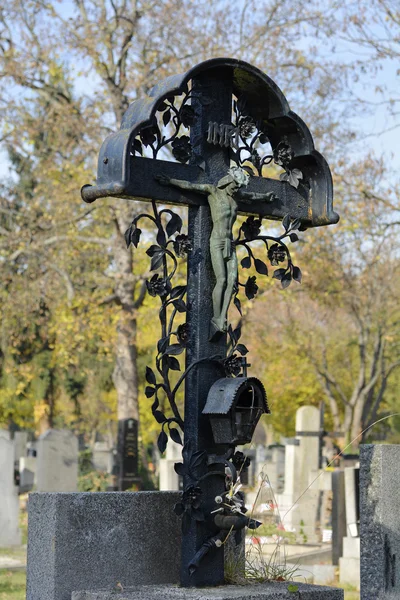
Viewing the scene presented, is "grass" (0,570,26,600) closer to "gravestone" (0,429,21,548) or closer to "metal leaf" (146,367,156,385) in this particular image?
"gravestone" (0,429,21,548)

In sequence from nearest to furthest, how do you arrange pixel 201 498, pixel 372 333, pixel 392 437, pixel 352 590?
pixel 201 498 < pixel 352 590 < pixel 372 333 < pixel 392 437

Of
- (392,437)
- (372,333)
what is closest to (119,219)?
(372,333)

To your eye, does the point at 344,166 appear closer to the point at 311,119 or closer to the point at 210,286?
the point at 311,119

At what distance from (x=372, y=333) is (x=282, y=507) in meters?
15.3

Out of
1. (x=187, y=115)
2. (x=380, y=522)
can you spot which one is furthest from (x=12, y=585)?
(x=187, y=115)

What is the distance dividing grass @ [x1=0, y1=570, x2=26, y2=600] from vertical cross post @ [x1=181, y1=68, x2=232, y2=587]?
579cm

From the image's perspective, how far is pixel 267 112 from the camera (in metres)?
5.55

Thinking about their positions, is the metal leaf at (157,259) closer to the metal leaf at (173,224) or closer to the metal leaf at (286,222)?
the metal leaf at (173,224)

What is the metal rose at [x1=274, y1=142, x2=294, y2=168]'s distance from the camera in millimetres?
5625

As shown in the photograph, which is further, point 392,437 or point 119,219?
point 392,437

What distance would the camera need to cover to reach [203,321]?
501 centimetres

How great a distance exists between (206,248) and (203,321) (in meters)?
0.39

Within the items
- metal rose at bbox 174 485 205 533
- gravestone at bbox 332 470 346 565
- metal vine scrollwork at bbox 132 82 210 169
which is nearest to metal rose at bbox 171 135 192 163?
metal vine scrollwork at bbox 132 82 210 169

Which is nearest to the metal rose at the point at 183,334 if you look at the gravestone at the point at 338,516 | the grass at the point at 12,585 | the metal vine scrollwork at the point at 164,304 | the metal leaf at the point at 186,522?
the metal vine scrollwork at the point at 164,304
